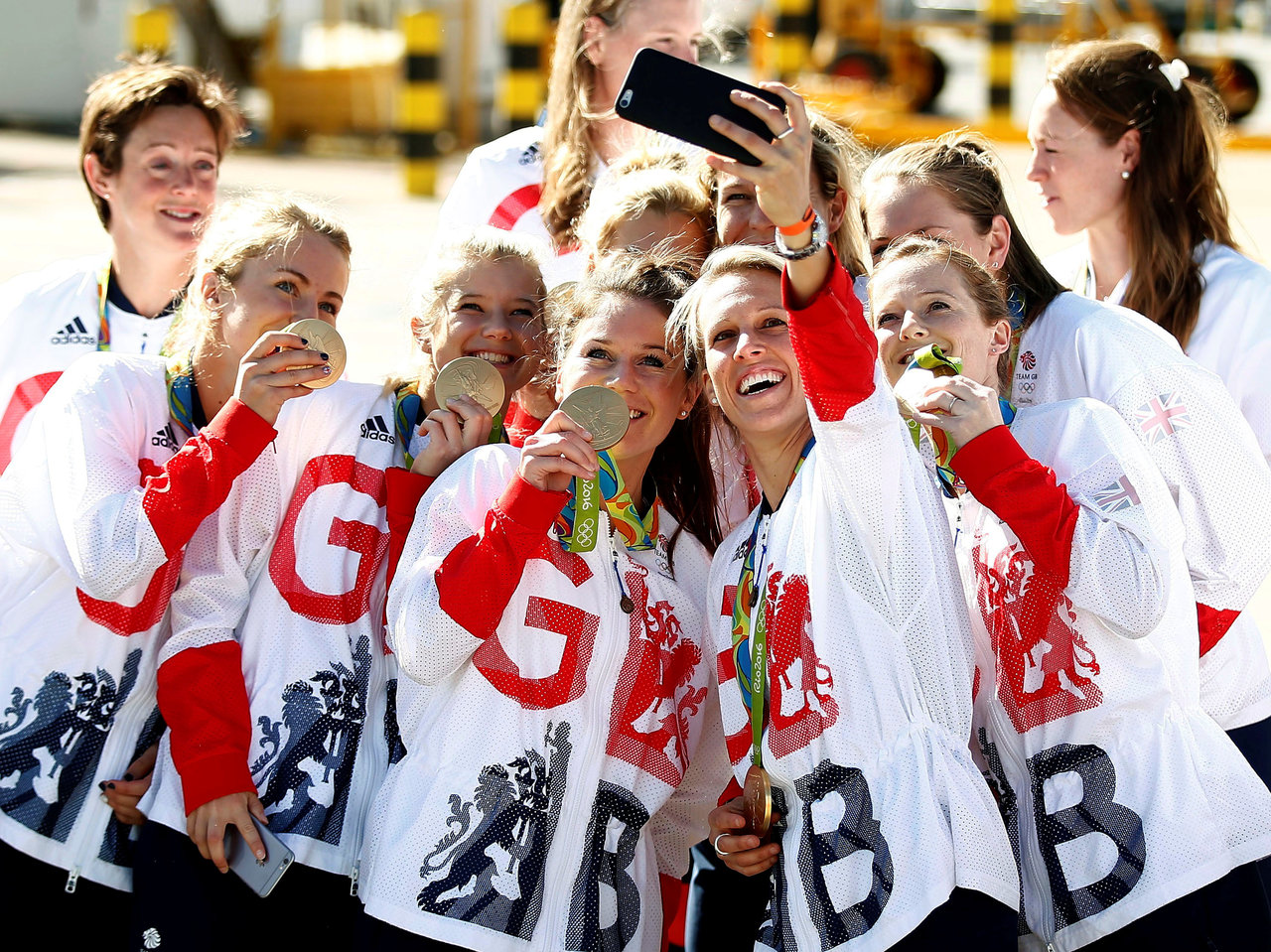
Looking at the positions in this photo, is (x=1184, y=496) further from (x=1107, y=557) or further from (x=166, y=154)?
(x=166, y=154)

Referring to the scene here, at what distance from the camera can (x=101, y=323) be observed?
383 cm

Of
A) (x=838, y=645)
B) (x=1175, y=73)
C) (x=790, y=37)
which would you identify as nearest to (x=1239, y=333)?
(x=1175, y=73)

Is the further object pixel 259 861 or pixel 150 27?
pixel 150 27

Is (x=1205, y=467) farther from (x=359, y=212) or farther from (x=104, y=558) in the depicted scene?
(x=359, y=212)

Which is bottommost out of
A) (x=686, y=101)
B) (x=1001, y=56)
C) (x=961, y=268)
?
(x=1001, y=56)

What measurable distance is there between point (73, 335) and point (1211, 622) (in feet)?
9.22

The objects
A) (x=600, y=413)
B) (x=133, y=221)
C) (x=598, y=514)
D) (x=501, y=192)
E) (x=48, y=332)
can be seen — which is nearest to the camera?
(x=600, y=413)

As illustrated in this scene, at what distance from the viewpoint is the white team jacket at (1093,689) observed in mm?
2482

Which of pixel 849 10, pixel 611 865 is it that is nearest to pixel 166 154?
pixel 611 865

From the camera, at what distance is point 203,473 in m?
2.76

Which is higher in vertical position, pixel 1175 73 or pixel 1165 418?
pixel 1175 73

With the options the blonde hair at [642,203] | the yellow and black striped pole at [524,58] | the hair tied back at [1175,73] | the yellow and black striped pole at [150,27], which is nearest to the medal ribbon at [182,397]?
the blonde hair at [642,203]

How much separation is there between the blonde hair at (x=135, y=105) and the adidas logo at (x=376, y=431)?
1423mm

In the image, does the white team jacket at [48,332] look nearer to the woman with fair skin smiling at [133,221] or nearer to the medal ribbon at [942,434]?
the woman with fair skin smiling at [133,221]
